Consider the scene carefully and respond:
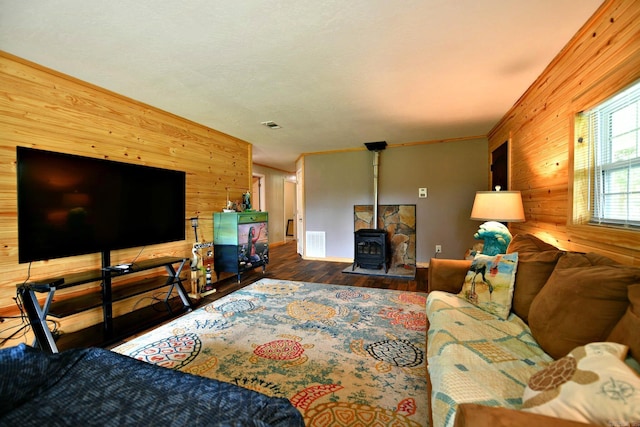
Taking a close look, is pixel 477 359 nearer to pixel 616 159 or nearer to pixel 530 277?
pixel 530 277

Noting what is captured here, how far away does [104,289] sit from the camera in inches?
91.0

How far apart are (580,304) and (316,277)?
3355mm

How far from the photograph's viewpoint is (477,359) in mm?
1193

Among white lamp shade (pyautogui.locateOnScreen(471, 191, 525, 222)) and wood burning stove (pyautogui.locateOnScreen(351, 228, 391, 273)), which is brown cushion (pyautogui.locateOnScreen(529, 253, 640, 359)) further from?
wood burning stove (pyautogui.locateOnScreen(351, 228, 391, 273))

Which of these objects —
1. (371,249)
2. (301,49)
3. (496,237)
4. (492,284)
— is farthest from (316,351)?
(371,249)

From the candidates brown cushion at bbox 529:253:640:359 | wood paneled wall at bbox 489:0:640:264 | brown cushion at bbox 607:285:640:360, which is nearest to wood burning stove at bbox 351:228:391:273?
wood paneled wall at bbox 489:0:640:264

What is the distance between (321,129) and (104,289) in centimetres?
323

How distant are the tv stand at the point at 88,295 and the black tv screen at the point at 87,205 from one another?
0.21m

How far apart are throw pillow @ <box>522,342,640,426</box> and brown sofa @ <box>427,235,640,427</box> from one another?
0.35 ft

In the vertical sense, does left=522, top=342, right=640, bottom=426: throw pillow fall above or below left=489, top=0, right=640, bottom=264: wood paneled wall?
below

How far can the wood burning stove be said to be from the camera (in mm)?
4527

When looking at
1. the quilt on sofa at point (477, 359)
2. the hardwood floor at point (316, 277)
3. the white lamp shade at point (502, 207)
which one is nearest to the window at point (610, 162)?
the white lamp shade at point (502, 207)

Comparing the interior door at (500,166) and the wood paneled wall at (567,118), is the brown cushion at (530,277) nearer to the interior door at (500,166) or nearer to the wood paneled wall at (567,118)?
the wood paneled wall at (567,118)

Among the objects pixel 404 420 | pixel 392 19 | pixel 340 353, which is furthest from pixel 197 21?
pixel 404 420
